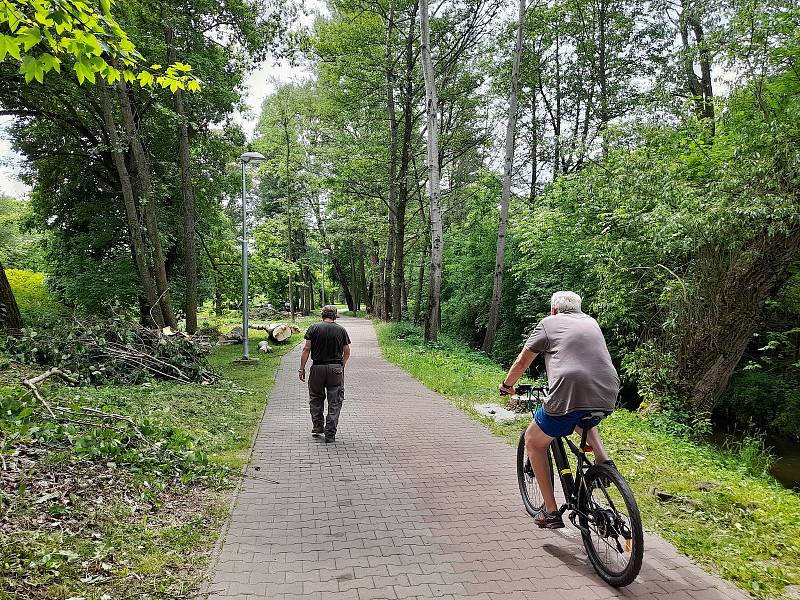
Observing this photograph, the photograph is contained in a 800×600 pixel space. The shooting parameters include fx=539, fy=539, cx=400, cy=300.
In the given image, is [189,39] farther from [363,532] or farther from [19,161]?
[363,532]

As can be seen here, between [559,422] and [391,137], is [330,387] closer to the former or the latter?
[559,422]

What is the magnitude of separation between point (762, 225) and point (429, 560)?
24.7 feet

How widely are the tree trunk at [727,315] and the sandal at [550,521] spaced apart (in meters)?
6.15

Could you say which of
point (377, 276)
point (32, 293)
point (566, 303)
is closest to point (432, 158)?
point (566, 303)

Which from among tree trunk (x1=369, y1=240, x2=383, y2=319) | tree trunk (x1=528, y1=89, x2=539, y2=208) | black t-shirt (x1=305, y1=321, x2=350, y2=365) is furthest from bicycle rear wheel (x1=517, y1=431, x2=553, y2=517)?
tree trunk (x1=369, y1=240, x2=383, y2=319)

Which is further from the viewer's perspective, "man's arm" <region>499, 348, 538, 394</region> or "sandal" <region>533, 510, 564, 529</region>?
"sandal" <region>533, 510, 564, 529</region>

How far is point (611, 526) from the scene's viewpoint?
3.71 m

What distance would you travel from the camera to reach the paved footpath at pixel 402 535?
12.1 feet

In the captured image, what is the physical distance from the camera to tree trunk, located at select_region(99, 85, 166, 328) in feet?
44.6

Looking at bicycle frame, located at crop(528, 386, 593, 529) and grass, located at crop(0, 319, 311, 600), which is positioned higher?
bicycle frame, located at crop(528, 386, 593, 529)

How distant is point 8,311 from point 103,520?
7965 millimetres

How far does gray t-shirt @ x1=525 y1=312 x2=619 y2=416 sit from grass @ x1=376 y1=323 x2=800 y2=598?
156 centimetres

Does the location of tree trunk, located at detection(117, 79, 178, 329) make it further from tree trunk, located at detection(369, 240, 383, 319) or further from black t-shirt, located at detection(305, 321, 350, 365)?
tree trunk, located at detection(369, 240, 383, 319)

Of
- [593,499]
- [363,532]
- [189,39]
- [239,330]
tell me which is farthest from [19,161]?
[593,499]
